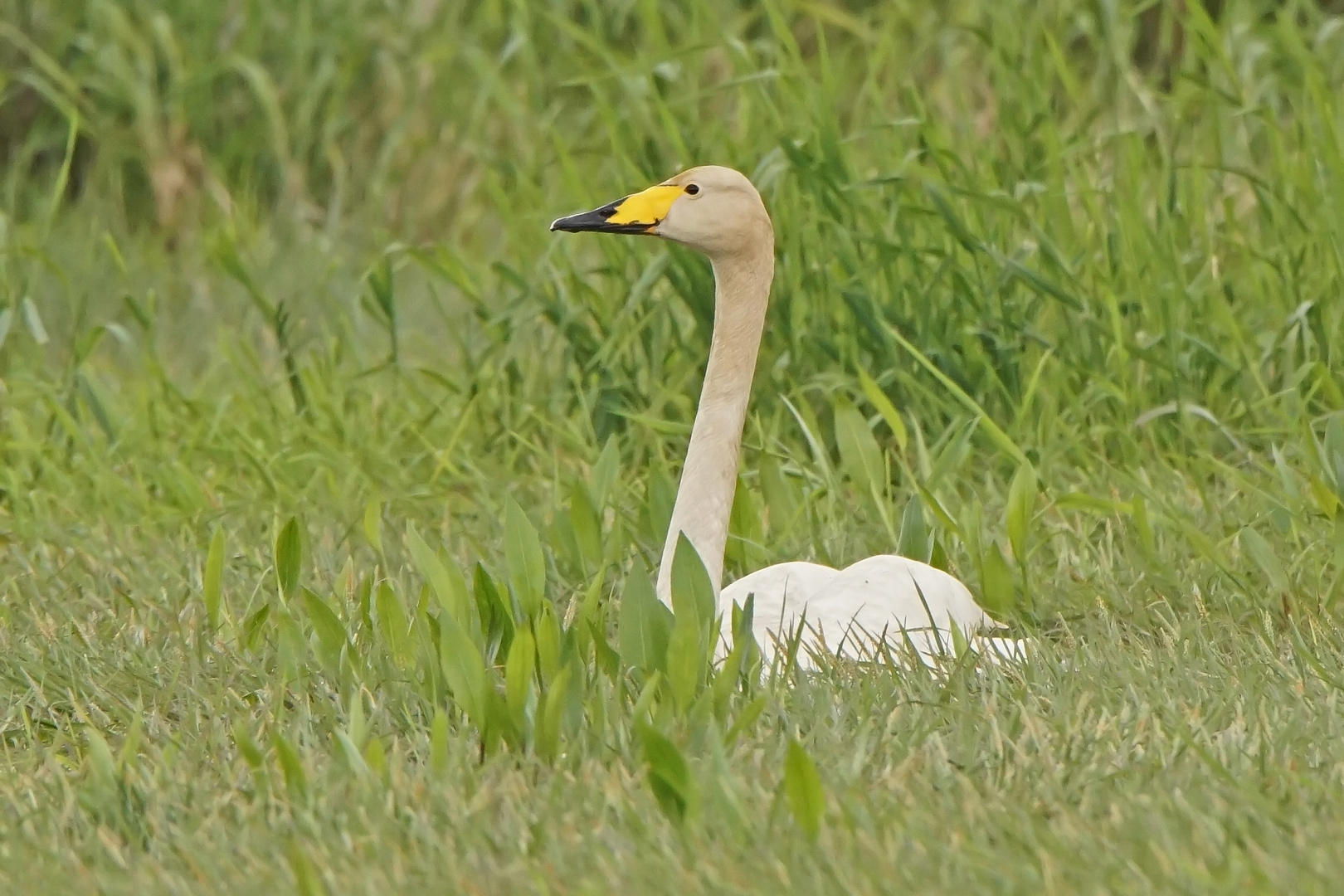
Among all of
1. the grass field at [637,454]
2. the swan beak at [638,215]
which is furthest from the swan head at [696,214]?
the grass field at [637,454]

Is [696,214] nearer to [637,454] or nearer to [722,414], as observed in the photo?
[722,414]

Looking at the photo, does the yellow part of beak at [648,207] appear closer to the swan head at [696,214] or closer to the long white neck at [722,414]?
the swan head at [696,214]

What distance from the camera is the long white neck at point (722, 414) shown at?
3.37 m

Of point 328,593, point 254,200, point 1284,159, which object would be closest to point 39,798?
point 328,593

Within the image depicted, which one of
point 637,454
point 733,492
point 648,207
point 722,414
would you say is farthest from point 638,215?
point 637,454

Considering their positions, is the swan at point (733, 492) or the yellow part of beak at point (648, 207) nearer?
the swan at point (733, 492)

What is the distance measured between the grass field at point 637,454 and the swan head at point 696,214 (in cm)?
54

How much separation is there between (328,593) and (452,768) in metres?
1.11

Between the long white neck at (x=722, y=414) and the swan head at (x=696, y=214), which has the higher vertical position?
the swan head at (x=696, y=214)

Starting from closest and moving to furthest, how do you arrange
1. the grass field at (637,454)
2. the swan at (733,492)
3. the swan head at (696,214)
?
1. the grass field at (637,454)
2. the swan at (733,492)
3. the swan head at (696,214)

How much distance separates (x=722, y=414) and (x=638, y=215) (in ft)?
1.17

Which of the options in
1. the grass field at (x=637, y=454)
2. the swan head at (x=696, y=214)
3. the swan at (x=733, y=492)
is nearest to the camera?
the grass field at (x=637, y=454)

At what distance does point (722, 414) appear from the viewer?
3.44 meters

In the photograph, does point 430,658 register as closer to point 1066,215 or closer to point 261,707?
point 261,707
